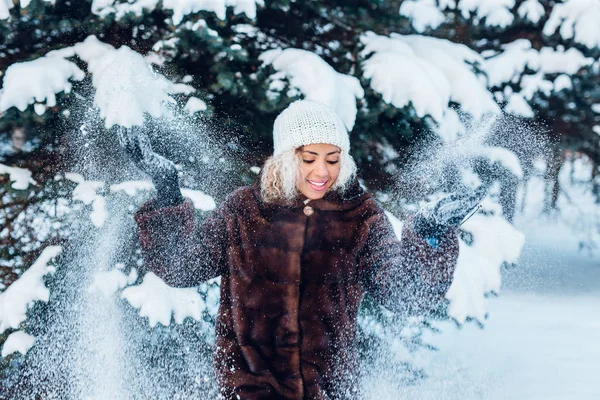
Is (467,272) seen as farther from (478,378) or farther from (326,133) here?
(326,133)

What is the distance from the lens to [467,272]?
3869 mm

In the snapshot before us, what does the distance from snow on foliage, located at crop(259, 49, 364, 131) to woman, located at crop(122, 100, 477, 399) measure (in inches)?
38.3

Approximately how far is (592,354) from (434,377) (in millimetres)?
Answer: 1275

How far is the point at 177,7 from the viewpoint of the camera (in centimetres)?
305

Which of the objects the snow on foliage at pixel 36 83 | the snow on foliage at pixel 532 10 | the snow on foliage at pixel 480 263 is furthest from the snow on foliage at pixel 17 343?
the snow on foliage at pixel 532 10

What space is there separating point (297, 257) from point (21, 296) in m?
1.96

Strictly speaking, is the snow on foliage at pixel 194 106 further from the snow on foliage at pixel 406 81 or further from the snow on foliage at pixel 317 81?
the snow on foliage at pixel 406 81

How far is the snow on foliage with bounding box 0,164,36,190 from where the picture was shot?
131 inches

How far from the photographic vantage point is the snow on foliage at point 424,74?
3.42 m

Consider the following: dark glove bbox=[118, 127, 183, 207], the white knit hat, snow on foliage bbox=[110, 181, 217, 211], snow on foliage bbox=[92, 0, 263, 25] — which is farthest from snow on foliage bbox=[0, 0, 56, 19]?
the white knit hat

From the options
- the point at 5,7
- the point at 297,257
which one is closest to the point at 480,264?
the point at 297,257

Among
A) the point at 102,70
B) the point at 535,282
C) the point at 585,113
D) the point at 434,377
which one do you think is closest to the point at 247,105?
the point at 102,70

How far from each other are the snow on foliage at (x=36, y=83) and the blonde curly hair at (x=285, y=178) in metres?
1.46

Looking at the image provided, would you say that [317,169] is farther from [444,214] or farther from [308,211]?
[444,214]
